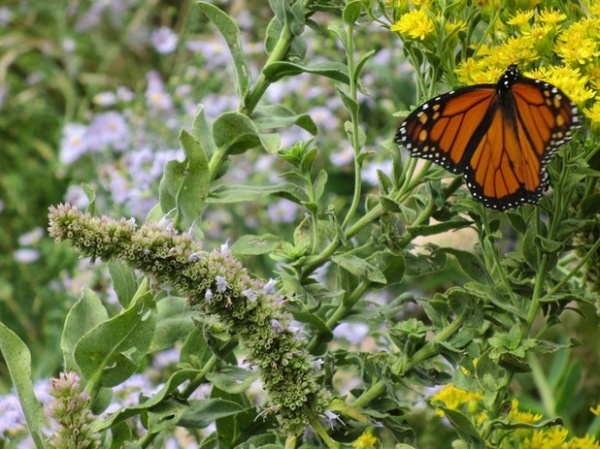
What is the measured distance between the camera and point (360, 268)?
0.93 m

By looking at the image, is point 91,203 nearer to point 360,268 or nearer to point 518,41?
point 360,268

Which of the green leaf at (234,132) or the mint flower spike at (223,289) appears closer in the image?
the mint flower spike at (223,289)

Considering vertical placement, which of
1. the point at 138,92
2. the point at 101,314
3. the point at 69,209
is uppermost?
the point at 69,209

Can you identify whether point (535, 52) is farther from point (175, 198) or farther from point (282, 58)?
point (175, 198)

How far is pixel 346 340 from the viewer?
2.24 metres

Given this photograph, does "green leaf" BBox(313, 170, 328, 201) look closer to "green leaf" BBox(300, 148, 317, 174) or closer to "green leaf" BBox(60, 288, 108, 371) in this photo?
"green leaf" BBox(300, 148, 317, 174)

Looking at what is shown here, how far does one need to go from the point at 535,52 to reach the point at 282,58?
0.88ft

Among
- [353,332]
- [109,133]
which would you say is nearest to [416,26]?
[353,332]

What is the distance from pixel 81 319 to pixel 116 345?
0.29ft

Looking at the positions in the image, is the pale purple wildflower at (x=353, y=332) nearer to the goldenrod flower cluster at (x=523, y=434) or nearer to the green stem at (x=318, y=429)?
the goldenrod flower cluster at (x=523, y=434)

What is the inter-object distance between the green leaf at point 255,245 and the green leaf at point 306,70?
17 cm

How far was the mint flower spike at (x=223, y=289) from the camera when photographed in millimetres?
818

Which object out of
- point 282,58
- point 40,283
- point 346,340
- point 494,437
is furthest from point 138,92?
point 494,437

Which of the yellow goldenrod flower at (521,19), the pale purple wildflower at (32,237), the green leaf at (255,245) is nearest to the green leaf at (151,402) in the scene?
the green leaf at (255,245)
